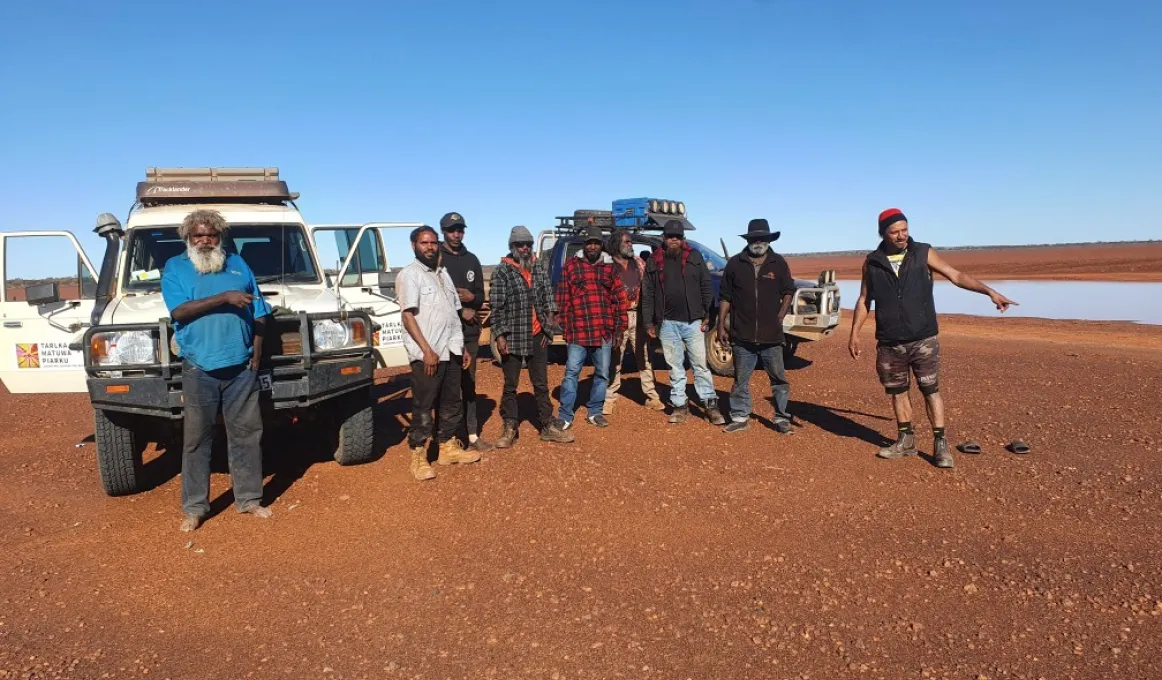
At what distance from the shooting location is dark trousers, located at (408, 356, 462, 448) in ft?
18.9

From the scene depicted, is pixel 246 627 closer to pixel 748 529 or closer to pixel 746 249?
pixel 748 529

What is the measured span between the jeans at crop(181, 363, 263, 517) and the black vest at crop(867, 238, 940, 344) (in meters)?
4.50

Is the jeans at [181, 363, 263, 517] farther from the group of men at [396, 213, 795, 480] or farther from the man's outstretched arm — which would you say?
the man's outstretched arm

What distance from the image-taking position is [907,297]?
580 centimetres

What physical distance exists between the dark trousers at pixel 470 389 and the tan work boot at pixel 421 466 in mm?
523

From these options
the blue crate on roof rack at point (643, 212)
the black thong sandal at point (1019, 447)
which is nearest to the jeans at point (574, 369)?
the black thong sandal at point (1019, 447)

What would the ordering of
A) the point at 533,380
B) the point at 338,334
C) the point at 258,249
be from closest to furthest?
the point at 338,334 → the point at 258,249 → the point at 533,380

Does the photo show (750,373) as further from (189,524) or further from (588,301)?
(189,524)

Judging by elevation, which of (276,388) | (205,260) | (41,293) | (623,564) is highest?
(205,260)

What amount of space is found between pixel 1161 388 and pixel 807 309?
13.2 feet

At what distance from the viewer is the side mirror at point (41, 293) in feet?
17.5

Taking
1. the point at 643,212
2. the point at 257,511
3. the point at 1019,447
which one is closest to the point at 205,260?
the point at 257,511

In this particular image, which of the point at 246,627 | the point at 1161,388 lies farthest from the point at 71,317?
the point at 1161,388

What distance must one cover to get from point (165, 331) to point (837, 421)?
583 cm
